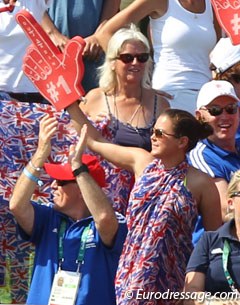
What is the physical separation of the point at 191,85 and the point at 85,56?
74 cm

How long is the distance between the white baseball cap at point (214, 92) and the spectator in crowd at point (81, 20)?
1.19 m

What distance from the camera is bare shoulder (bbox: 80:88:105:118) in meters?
7.36

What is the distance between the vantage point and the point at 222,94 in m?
Answer: 7.09

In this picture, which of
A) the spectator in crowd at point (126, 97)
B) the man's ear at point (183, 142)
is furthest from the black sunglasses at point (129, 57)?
the man's ear at point (183, 142)

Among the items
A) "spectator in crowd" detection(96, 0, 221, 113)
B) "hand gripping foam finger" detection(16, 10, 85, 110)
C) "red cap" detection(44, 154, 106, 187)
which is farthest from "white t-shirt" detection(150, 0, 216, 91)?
"red cap" detection(44, 154, 106, 187)

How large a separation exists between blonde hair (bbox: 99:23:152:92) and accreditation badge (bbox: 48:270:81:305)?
1.49m

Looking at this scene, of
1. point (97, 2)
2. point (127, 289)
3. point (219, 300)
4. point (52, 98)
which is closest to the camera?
point (219, 300)

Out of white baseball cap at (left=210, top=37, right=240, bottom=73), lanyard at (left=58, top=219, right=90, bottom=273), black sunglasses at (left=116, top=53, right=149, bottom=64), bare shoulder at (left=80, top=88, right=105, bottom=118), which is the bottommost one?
lanyard at (left=58, top=219, right=90, bottom=273)

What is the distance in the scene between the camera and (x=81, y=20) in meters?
8.32

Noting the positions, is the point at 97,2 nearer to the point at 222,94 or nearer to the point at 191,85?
the point at 191,85

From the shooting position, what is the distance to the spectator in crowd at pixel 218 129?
22.8 feet

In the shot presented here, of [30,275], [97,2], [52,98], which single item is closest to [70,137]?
[52,98]

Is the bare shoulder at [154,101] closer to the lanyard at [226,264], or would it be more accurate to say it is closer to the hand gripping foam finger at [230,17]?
the hand gripping foam finger at [230,17]

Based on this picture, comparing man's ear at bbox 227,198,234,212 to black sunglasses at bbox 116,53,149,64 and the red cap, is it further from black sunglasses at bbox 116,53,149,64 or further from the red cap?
black sunglasses at bbox 116,53,149,64
